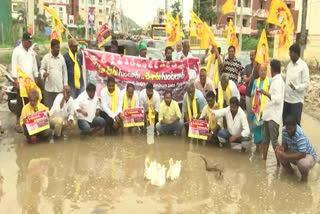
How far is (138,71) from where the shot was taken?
28.9ft

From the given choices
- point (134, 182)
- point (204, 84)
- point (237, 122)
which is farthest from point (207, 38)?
point (134, 182)

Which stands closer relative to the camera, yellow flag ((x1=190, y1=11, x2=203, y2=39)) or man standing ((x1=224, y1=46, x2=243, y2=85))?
man standing ((x1=224, y1=46, x2=243, y2=85))

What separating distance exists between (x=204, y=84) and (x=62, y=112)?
279 centimetres

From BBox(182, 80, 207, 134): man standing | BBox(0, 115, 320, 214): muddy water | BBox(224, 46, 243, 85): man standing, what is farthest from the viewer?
BBox(224, 46, 243, 85): man standing

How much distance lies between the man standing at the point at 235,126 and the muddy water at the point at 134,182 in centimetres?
23

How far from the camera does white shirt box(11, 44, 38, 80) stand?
24.9 feet

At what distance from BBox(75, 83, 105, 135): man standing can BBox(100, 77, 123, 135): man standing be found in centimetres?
21

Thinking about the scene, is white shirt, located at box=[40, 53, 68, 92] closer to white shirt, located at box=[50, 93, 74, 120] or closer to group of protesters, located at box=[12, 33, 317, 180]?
group of protesters, located at box=[12, 33, 317, 180]

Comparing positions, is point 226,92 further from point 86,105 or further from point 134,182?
point 134,182

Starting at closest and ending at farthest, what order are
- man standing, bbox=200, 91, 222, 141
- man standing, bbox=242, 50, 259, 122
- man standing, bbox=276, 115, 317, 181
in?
man standing, bbox=276, 115, 317, 181
man standing, bbox=200, 91, 222, 141
man standing, bbox=242, 50, 259, 122

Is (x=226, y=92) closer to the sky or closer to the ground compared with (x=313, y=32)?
closer to the ground

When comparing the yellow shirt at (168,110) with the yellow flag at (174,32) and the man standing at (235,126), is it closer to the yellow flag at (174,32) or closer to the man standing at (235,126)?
the man standing at (235,126)

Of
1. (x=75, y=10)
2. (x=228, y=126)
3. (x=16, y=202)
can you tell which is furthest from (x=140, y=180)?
(x=75, y=10)

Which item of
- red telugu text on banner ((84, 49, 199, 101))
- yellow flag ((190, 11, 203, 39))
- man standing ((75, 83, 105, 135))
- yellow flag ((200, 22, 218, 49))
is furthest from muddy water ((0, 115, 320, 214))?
yellow flag ((190, 11, 203, 39))
